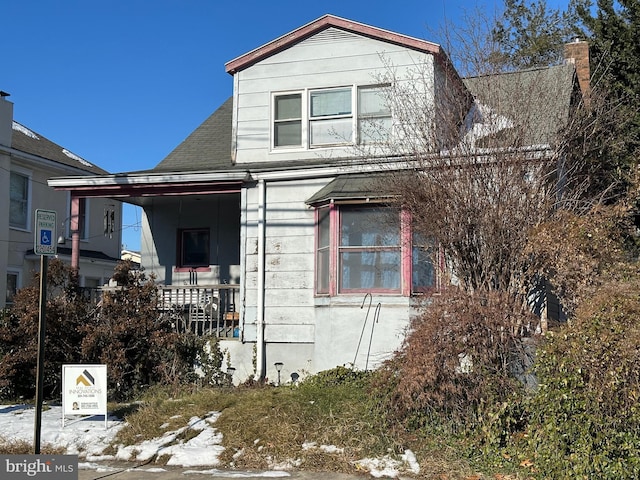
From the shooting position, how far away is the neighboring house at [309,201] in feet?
35.5

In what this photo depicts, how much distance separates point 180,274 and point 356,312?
5.53 meters

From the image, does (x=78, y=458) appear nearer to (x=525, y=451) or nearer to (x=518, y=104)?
(x=525, y=451)

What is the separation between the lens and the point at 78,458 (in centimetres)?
801

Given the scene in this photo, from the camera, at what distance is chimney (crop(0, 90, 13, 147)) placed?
1764cm

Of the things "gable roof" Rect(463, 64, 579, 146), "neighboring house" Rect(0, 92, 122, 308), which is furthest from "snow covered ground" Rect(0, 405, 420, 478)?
"neighboring house" Rect(0, 92, 122, 308)

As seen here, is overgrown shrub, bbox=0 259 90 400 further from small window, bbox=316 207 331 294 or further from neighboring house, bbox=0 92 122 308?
neighboring house, bbox=0 92 122 308

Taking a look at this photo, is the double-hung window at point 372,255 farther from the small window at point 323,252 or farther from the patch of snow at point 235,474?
the patch of snow at point 235,474

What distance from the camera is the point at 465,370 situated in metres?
7.53

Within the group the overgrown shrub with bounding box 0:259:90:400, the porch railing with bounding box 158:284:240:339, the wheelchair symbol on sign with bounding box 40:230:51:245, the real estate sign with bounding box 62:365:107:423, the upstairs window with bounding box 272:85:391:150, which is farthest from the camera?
the porch railing with bounding box 158:284:240:339

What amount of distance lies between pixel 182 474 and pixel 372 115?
728 cm

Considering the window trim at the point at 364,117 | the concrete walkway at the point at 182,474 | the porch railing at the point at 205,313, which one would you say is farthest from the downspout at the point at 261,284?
the concrete walkway at the point at 182,474

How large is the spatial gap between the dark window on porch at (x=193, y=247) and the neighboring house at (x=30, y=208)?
92.5 inches

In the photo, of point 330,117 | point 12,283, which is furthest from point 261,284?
point 12,283

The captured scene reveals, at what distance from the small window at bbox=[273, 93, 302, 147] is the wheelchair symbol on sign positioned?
18.9 ft
